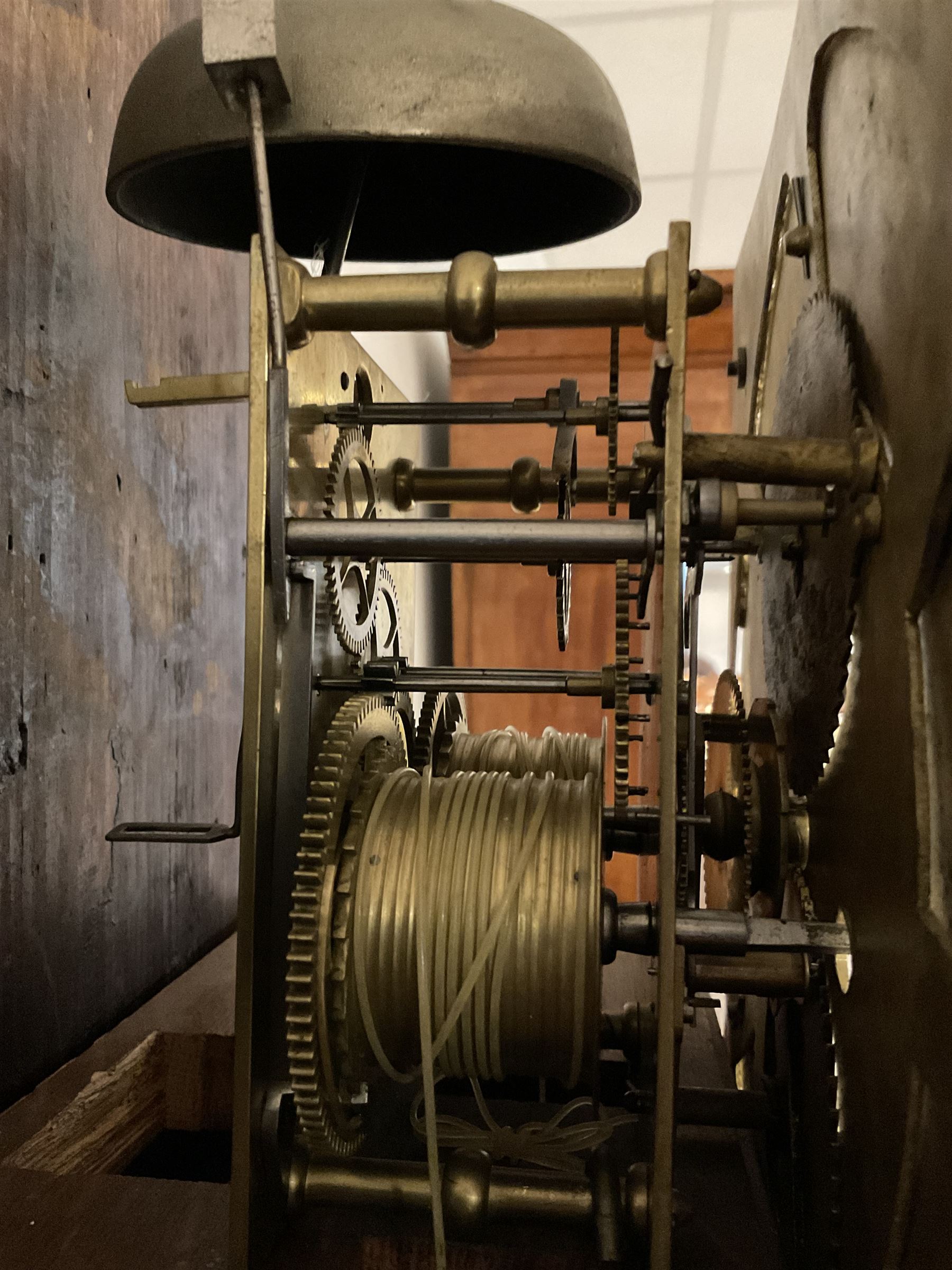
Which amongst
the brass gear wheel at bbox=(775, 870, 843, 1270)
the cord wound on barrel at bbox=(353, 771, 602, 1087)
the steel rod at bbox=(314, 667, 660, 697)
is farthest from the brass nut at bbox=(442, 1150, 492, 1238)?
the steel rod at bbox=(314, 667, 660, 697)

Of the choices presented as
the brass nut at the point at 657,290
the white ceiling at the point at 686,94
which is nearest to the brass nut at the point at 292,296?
the brass nut at the point at 657,290

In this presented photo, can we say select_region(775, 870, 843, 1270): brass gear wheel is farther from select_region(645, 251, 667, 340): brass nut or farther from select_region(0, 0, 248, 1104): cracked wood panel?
select_region(0, 0, 248, 1104): cracked wood panel

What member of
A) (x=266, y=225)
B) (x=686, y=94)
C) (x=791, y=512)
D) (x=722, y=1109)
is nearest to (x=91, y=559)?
(x=266, y=225)

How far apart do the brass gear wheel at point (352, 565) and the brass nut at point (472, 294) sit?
0.85 ft

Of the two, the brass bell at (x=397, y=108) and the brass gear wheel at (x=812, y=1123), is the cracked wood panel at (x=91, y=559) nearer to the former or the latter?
the brass bell at (x=397, y=108)

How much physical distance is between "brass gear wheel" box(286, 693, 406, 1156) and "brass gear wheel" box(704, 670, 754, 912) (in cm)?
47

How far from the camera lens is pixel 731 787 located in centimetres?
130

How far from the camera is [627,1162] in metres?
0.99

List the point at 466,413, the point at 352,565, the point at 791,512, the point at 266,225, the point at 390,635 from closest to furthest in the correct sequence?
the point at 266,225
the point at 791,512
the point at 466,413
the point at 352,565
the point at 390,635

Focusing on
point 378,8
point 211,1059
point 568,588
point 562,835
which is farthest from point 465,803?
point 378,8

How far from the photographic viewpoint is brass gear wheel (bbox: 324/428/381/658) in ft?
3.44

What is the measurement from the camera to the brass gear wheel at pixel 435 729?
141 cm

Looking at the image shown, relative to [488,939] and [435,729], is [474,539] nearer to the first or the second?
[488,939]

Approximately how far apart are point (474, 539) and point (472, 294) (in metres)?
0.20
